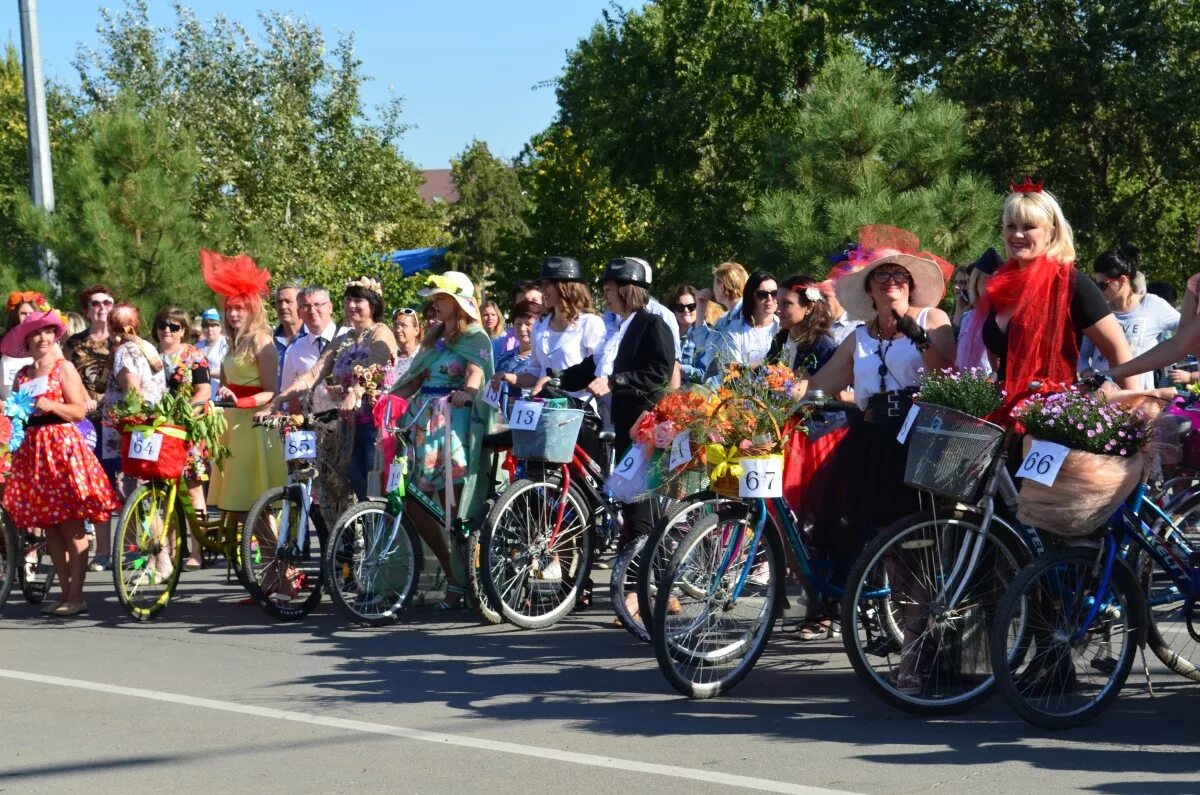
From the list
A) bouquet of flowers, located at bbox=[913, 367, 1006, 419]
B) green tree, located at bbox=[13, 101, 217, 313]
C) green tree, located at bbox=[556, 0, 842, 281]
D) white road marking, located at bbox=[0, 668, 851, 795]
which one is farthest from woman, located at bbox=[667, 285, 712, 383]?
green tree, located at bbox=[556, 0, 842, 281]

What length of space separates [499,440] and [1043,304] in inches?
156

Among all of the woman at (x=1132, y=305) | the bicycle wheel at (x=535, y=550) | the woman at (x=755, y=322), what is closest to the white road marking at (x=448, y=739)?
the bicycle wheel at (x=535, y=550)

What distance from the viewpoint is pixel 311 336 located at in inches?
449

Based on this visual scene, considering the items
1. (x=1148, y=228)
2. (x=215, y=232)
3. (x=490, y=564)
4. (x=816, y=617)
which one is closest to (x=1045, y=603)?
(x=816, y=617)

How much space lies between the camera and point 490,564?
8953 mm

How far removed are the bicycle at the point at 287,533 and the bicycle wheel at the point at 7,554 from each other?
1683mm

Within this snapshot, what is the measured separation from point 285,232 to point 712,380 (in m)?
30.6

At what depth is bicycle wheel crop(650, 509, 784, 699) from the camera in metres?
6.93

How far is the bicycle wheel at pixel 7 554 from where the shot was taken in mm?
10258

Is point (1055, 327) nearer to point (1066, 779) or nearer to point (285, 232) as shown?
point (1066, 779)

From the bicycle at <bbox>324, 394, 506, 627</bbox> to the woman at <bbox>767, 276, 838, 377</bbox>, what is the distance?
224 centimetres

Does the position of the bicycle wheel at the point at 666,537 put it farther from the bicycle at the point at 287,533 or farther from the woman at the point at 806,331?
the bicycle at the point at 287,533

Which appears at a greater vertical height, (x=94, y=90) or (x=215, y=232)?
(x=94, y=90)

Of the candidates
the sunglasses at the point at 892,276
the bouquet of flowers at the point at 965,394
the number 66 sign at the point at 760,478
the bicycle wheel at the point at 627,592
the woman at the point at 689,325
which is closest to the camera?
the bouquet of flowers at the point at 965,394
